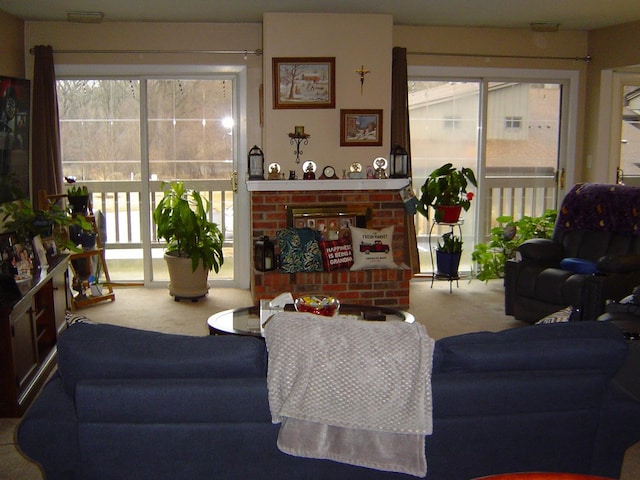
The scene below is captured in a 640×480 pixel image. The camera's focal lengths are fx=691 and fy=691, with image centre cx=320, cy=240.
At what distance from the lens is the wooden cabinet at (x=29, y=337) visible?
332 cm

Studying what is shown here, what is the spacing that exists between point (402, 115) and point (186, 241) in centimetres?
213

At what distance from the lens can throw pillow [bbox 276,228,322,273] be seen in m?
5.39

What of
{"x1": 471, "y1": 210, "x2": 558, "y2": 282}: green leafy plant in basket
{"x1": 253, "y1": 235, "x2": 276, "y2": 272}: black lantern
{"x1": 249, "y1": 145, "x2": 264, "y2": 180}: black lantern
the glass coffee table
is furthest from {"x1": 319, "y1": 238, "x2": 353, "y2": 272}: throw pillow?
{"x1": 471, "y1": 210, "x2": 558, "y2": 282}: green leafy plant in basket

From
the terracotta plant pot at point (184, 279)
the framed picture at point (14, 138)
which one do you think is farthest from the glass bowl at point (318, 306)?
the framed picture at point (14, 138)

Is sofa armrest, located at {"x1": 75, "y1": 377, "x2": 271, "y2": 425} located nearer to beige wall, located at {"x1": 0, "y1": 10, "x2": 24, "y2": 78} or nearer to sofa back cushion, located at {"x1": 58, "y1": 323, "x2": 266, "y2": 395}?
sofa back cushion, located at {"x1": 58, "y1": 323, "x2": 266, "y2": 395}

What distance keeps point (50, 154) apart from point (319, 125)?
2236mm

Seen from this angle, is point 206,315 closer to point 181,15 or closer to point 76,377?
point 181,15

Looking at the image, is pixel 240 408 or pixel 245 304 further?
pixel 245 304

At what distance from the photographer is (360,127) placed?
223 inches

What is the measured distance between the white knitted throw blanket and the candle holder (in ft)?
11.8

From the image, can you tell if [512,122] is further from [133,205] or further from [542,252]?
[133,205]

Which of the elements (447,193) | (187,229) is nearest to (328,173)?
(447,193)

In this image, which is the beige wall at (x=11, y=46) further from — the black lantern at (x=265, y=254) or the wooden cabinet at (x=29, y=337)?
the black lantern at (x=265, y=254)

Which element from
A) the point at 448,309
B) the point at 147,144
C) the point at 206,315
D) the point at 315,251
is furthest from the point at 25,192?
the point at 448,309
